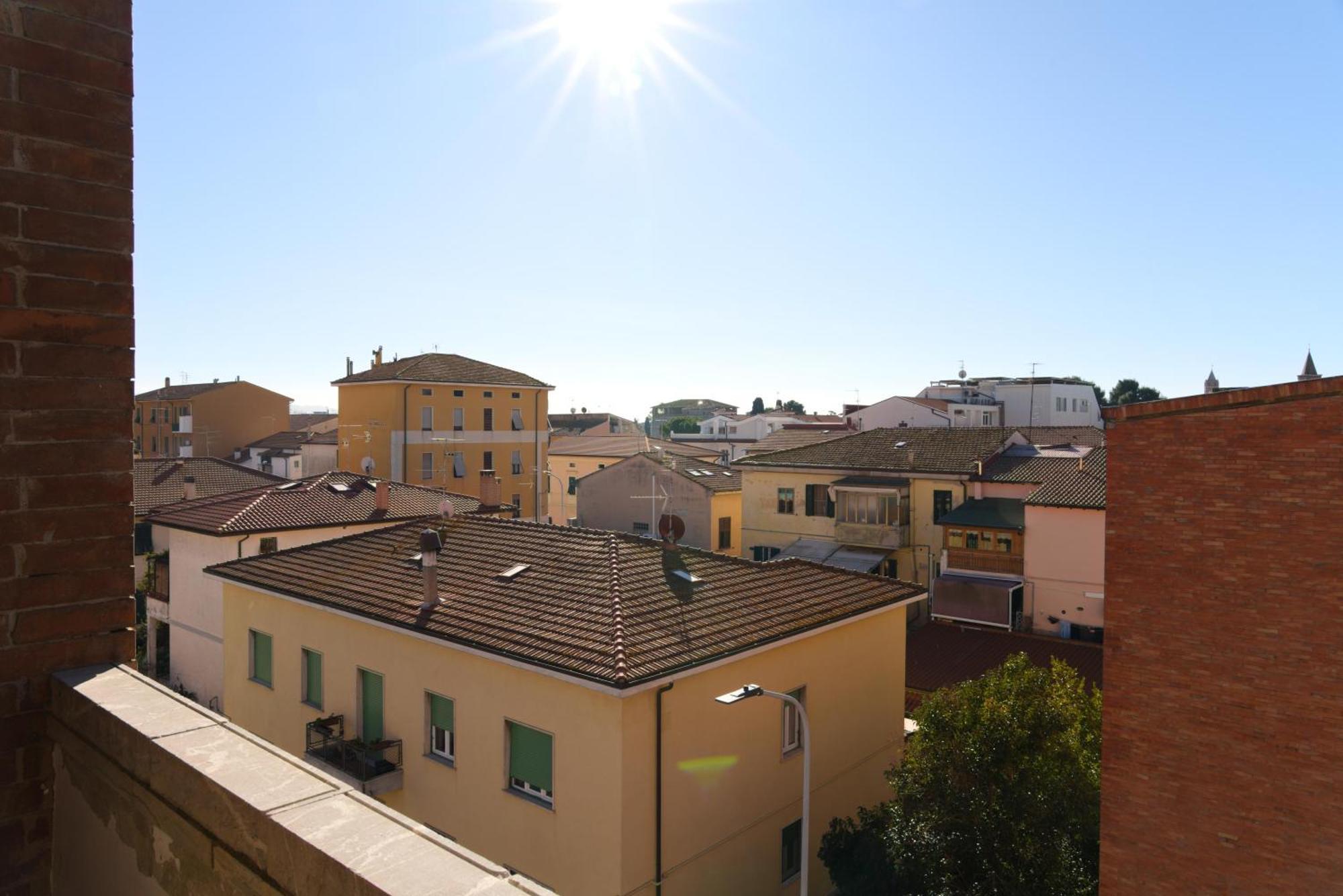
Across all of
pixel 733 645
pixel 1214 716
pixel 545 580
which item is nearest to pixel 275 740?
pixel 545 580

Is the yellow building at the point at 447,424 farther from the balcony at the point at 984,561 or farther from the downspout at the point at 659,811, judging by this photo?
the downspout at the point at 659,811

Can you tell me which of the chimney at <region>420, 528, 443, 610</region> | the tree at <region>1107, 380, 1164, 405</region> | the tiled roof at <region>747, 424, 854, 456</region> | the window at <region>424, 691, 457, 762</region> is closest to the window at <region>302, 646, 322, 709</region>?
the chimney at <region>420, 528, 443, 610</region>

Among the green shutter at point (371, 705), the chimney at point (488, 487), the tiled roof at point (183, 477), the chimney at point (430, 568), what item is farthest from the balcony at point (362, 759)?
the tiled roof at point (183, 477)

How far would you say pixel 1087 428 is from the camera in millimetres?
45625

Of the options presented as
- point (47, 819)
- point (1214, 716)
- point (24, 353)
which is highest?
point (24, 353)

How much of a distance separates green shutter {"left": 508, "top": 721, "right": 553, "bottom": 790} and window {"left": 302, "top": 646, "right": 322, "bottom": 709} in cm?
510

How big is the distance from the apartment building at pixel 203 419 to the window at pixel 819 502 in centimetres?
3848

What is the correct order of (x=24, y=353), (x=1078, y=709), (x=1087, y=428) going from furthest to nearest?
(x=1087, y=428)
(x=1078, y=709)
(x=24, y=353)

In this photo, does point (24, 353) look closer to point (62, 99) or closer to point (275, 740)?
point (62, 99)

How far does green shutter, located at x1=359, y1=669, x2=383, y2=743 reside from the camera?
45.5ft

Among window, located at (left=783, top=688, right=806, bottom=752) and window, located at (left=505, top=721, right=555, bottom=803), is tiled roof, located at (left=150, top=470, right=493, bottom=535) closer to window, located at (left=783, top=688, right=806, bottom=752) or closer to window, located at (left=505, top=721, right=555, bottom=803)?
window, located at (left=505, top=721, right=555, bottom=803)

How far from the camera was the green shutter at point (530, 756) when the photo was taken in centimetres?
1148

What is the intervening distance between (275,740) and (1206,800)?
1514 centimetres

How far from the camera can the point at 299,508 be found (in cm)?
2480
